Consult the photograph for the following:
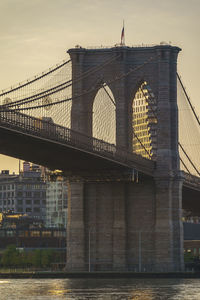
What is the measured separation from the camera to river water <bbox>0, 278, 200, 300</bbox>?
74.0 meters

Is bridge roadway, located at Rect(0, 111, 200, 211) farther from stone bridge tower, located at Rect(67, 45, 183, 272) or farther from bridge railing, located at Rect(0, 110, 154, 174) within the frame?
stone bridge tower, located at Rect(67, 45, 183, 272)

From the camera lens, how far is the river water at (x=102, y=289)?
74.0m

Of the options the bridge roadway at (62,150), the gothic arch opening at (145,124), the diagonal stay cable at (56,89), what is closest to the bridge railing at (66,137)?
the bridge roadway at (62,150)

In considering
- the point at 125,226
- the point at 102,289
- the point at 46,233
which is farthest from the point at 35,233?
the point at 102,289

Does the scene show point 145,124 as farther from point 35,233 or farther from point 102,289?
point 35,233

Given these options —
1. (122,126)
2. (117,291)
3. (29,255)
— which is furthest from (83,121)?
(29,255)

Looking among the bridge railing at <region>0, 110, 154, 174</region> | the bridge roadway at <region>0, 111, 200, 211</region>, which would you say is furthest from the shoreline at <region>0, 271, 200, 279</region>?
the bridge railing at <region>0, 110, 154, 174</region>

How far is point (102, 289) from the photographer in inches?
3223

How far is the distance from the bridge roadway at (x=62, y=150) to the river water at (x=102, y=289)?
9.08 metres

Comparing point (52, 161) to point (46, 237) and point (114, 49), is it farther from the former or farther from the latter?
point (46, 237)

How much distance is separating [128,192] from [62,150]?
1634 centimetres

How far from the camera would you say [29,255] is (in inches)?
5379

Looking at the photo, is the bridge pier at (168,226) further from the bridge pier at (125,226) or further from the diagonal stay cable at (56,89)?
the diagonal stay cable at (56,89)

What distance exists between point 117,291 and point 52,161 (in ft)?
56.8
